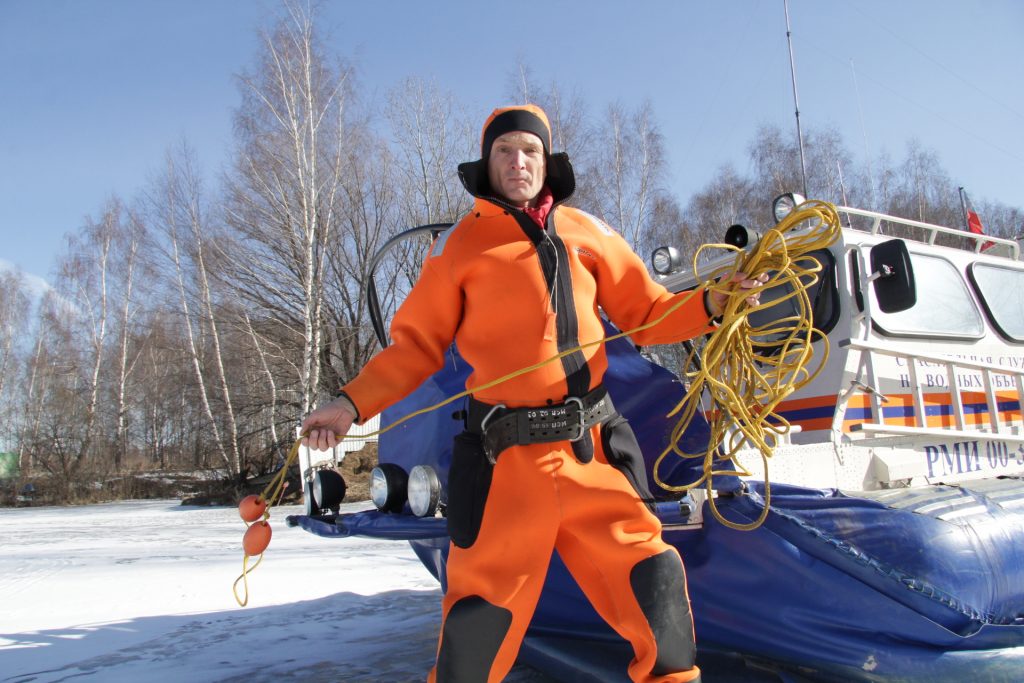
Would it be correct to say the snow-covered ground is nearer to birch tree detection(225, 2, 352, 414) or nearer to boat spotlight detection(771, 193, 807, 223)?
boat spotlight detection(771, 193, 807, 223)

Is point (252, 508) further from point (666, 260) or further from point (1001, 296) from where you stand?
point (1001, 296)

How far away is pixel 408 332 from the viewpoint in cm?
213

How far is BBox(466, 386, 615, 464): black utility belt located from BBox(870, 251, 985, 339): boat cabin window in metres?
2.61

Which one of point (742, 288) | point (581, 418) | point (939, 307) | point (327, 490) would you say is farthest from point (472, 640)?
point (939, 307)

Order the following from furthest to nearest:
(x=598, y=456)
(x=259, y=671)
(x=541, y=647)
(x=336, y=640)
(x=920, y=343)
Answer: (x=920, y=343), (x=336, y=640), (x=259, y=671), (x=541, y=647), (x=598, y=456)

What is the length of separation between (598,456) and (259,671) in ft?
6.57

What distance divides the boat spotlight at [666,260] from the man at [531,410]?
2257 millimetres

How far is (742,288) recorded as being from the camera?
1924mm

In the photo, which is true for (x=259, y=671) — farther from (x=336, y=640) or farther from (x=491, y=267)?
(x=491, y=267)

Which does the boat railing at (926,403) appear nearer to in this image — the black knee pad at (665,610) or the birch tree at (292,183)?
the black knee pad at (665,610)

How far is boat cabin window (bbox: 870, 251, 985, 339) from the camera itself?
3.92 m

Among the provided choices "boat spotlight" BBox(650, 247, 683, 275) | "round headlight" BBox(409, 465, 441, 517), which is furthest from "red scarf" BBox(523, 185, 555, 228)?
"boat spotlight" BBox(650, 247, 683, 275)

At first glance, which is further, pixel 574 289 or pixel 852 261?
pixel 852 261

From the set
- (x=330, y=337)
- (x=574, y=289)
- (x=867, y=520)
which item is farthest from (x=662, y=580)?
(x=330, y=337)
